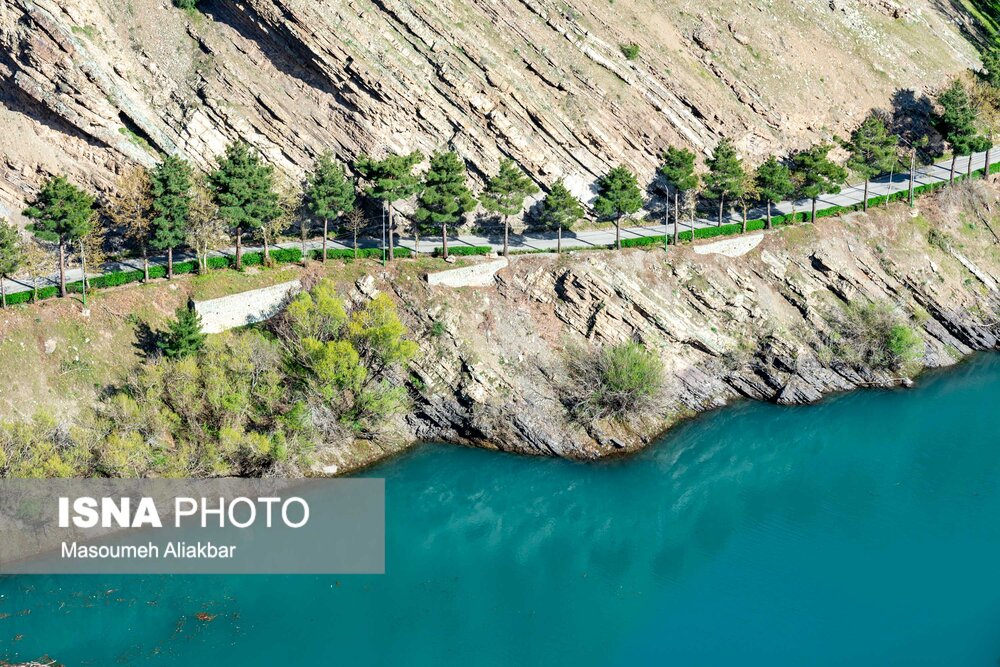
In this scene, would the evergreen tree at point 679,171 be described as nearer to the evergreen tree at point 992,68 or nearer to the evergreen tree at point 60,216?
the evergreen tree at point 992,68

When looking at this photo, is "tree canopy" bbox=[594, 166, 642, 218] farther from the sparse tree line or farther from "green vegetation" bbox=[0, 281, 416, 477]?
"green vegetation" bbox=[0, 281, 416, 477]

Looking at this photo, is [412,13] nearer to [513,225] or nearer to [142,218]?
[513,225]

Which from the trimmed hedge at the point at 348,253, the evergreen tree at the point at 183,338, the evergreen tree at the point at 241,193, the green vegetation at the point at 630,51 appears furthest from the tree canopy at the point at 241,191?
the green vegetation at the point at 630,51

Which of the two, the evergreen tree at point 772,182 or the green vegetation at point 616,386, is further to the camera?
the evergreen tree at point 772,182

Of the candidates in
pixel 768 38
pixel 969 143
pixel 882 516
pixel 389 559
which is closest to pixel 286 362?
pixel 389 559

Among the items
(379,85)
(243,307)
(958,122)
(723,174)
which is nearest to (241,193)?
(243,307)

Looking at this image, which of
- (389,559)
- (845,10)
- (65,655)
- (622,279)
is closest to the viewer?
(65,655)

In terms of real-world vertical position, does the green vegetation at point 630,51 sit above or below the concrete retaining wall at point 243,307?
above
